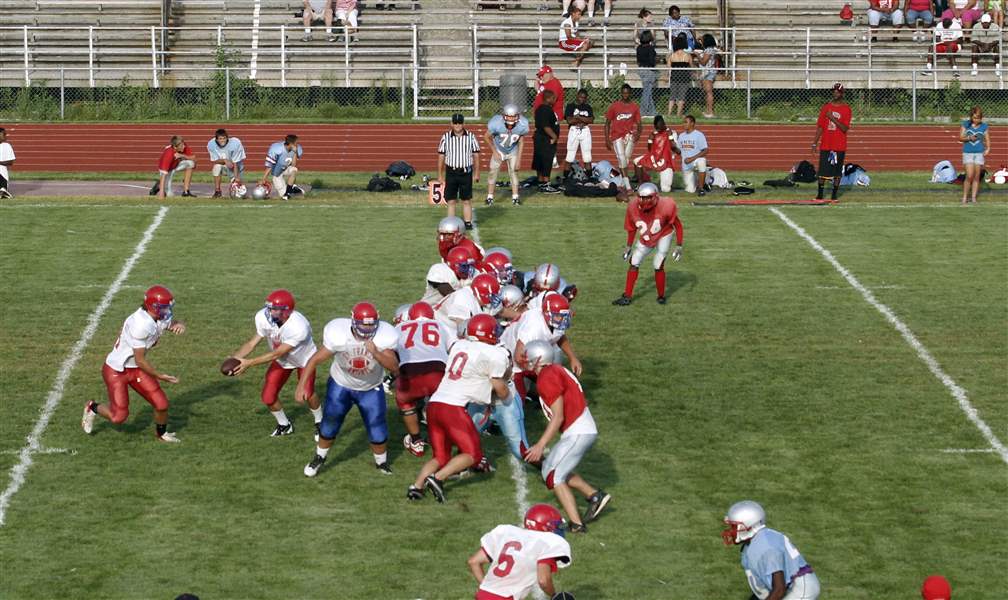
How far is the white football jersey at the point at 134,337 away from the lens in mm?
14070

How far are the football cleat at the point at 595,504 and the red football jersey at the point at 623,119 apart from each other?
14.4m

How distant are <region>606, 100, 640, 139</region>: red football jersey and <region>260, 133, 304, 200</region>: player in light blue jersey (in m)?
5.25

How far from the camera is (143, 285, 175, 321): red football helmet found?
14008mm

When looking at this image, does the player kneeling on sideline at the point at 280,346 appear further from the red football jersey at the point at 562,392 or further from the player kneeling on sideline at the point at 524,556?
the player kneeling on sideline at the point at 524,556

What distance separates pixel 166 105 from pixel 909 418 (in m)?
23.5

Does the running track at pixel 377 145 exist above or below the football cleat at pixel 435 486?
above

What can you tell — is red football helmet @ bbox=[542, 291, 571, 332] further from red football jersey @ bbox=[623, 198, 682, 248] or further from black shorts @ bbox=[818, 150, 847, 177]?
black shorts @ bbox=[818, 150, 847, 177]

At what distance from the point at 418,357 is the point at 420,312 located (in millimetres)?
396

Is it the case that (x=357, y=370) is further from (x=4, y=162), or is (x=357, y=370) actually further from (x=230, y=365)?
(x=4, y=162)

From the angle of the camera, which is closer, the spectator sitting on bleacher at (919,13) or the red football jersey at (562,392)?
the red football jersey at (562,392)

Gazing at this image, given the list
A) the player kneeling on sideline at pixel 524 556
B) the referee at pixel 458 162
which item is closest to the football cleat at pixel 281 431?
the player kneeling on sideline at pixel 524 556

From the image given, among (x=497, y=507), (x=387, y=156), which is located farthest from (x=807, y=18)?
(x=497, y=507)

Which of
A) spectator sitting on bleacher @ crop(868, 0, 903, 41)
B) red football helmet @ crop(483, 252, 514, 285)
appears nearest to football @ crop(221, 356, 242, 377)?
red football helmet @ crop(483, 252, 514, 285)

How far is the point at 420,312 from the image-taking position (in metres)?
13.8
